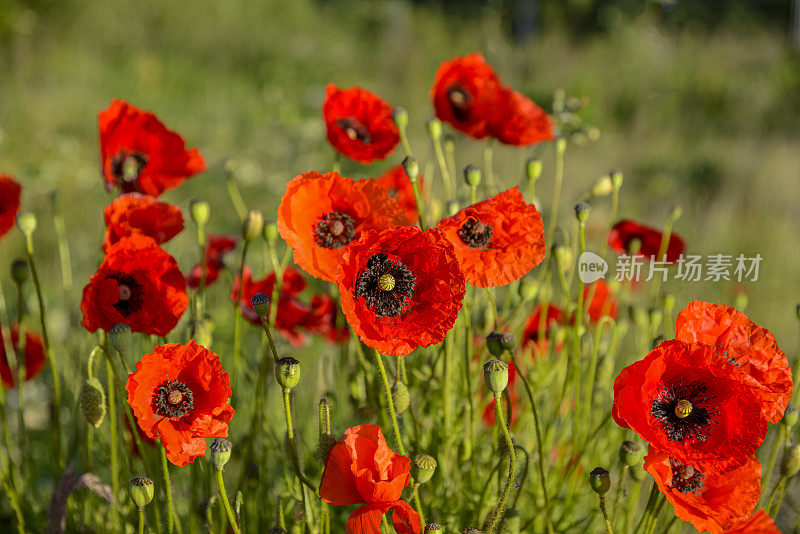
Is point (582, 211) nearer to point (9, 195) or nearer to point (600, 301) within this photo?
point (600, 301)

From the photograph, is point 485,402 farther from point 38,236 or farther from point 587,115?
point 587,115

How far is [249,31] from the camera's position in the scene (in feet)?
28.4

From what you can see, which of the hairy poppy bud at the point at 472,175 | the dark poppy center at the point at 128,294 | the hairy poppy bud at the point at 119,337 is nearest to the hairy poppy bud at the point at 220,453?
the hairy poppy bud at the point at 119,337

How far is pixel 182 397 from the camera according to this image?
96 cm

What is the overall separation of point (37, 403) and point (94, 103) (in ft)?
13.2

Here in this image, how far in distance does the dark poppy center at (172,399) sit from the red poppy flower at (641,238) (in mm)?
895

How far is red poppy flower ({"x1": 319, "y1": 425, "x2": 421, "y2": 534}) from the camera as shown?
86 centimetres

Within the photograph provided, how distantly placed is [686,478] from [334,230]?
0.59 meters

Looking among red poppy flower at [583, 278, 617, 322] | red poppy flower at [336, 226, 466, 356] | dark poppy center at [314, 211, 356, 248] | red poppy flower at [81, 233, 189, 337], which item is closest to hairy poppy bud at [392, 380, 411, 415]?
red poppy flower at [336, 226, 466, 356]

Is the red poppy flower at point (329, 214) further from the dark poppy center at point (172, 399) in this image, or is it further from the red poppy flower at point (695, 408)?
the red poppy flower at point (695, 408)

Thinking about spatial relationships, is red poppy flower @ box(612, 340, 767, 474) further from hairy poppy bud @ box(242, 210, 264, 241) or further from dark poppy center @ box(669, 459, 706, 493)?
hairy poppy bud @ box(242, 210, 264, 241)

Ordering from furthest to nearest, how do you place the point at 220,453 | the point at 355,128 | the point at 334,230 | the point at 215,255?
1. the point at 215,255
2. the point at 355,128
3. the point at 334,230
4. the point at 220,453

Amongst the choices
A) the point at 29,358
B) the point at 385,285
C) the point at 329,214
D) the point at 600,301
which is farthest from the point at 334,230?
the point at 29,358

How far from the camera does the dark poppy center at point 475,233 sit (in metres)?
1.06
